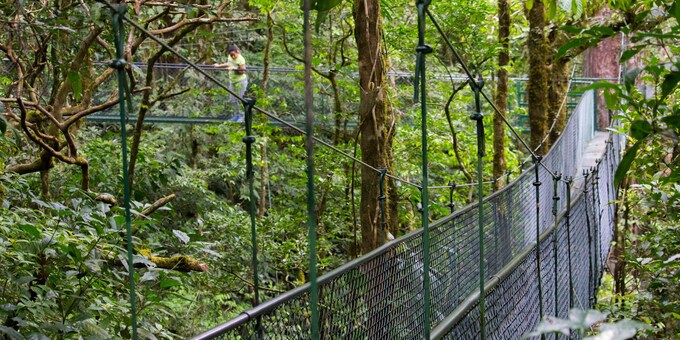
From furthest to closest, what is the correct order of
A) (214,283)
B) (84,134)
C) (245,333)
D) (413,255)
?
1. (84,134)
2. (214,283)
3. (413,255)
4. (245,333)

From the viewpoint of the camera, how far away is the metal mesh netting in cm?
140

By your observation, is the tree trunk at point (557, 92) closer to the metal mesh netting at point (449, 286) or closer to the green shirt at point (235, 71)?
the green shirt at point (235, 71)

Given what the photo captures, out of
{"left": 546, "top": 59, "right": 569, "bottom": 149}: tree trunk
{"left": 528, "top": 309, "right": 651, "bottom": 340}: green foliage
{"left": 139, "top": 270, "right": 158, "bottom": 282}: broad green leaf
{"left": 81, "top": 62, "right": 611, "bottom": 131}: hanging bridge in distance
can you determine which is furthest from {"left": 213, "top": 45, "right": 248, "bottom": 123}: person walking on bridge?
{"left": 528, "top": 309, "right": 651, "bottom": 340}: green foliage

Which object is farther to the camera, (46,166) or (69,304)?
(46,166)

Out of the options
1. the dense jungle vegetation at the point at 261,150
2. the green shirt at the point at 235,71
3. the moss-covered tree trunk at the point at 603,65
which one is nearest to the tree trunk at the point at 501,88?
the dense jungle vegetation at the point at 261,150

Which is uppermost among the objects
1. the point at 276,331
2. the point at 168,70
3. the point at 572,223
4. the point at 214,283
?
the point at 168,70

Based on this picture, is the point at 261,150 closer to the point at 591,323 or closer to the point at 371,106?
the point at 371,106

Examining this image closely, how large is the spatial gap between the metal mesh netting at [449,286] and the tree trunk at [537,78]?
2.12 metres

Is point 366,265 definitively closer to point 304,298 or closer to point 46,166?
point 304,298

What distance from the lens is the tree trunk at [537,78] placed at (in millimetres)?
5676

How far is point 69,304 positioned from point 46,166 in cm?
108

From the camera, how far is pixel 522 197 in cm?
323

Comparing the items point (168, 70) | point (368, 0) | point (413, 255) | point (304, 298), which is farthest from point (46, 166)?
point (168, 70)

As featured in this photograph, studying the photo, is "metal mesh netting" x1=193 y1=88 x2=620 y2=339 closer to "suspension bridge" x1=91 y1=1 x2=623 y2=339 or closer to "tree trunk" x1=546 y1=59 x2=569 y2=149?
"suspension bridge" x1=91 y1=1 x2=623 y2=339
